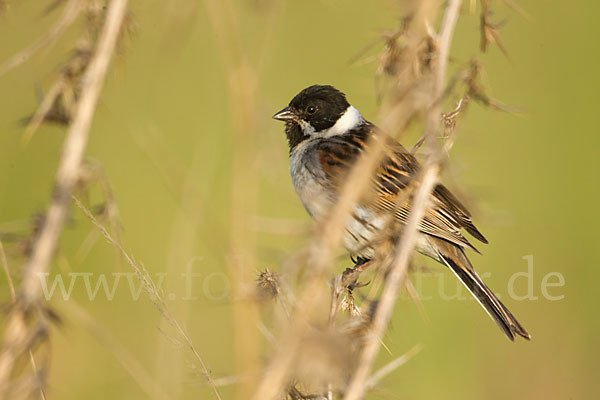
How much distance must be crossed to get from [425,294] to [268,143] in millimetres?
2398

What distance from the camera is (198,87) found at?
6.89 meters

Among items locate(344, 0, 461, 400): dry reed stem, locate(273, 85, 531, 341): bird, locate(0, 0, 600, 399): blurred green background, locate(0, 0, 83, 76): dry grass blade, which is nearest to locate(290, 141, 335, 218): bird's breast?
locate(273, 85, 531, 341): bird

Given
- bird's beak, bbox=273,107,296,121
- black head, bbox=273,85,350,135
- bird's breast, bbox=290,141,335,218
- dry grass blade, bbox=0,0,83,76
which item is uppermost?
black head, bbox=273,85,350,135

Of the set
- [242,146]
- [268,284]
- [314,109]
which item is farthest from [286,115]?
[268,284]

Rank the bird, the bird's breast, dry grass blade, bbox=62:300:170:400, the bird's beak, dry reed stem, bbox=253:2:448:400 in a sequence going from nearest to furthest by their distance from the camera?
dry reed stem, bbox=253:2:448:400 < dry grass blade, bbox=62:300:170:400 < the bird < the bird's breast < the bird's beak

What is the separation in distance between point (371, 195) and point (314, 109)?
1059 mm

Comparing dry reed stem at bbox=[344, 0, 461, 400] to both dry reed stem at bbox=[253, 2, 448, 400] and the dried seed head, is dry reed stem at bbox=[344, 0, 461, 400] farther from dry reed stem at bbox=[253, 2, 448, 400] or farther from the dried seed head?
the dried seed head

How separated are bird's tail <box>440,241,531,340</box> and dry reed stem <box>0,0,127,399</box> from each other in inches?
88.8

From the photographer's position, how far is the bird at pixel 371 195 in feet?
11.5

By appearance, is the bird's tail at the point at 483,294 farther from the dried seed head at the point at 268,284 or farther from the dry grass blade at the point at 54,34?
the dry grass blade at the point at 54,34

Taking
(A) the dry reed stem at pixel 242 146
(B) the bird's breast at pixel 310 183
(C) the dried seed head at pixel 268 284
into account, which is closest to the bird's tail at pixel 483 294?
(B) the bird's breast at pixel 310 183

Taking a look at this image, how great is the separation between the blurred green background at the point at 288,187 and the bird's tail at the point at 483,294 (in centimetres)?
40

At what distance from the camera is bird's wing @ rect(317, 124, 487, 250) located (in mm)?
3592

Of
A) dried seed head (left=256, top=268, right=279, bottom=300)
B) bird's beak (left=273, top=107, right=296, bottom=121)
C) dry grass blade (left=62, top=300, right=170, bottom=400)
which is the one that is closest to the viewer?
dry grass blade (left=62, top=300, right=170, bottom=400)
